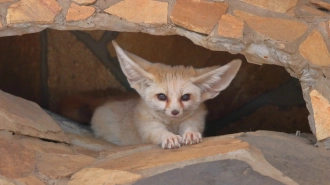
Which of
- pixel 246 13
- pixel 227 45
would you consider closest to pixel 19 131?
pixel 227 45

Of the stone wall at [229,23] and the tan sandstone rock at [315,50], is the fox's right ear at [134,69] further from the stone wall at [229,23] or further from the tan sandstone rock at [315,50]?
the tan sandstone rock at [315,50]

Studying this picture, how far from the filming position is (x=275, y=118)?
4.38 meters

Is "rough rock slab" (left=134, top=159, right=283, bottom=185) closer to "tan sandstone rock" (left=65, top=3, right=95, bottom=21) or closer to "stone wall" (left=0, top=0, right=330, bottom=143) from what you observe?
"stone wall" (left=0, top=0, right=330, bottom=143)

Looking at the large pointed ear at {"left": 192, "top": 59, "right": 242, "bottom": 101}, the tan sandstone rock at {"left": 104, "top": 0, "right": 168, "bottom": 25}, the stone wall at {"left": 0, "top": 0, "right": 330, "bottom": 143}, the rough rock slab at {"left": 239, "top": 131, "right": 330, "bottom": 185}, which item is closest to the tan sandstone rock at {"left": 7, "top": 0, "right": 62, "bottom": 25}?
the stone wall at {"left": 0, "top": 0, "right": 330, "bottom": 143}

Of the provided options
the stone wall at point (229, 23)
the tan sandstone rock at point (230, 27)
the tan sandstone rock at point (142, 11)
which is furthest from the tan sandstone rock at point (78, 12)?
the tan sandstone rock at point (230, 27)

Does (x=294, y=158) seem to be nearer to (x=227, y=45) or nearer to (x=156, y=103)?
(x=227, y=45)

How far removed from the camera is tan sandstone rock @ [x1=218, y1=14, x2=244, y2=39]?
9.52 feet

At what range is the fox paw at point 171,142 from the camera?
116 inches

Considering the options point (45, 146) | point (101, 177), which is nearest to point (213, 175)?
point (101, 177)

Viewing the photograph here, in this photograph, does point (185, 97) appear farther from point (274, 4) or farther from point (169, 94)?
point (274, 4)

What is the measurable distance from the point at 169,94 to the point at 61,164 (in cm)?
85

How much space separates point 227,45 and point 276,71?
5.02 ft

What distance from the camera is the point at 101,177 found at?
2652 millimetres

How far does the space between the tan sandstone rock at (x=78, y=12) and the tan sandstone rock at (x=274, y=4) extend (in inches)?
37.2
